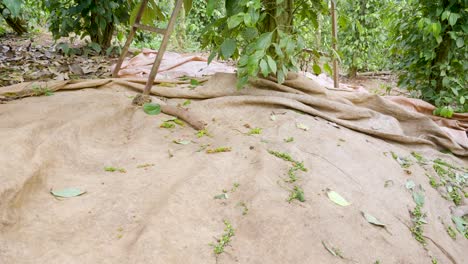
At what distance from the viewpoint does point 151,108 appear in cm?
221

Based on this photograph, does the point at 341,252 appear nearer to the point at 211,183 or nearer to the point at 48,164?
the point at 211,183

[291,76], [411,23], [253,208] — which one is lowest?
[253,208]

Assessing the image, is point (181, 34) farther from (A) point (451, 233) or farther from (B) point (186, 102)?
(A) point (451, 233)

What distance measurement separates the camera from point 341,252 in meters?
1.29

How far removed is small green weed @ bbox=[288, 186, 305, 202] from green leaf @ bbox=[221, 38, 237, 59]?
1.00 m

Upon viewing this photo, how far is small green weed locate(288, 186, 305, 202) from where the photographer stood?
1.49 meters

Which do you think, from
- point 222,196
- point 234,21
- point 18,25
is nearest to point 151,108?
point 234,21

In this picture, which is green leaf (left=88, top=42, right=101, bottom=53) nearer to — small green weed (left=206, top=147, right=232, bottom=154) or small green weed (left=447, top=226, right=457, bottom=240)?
small green weed (left=206, top=147, right=232, bottom=154)

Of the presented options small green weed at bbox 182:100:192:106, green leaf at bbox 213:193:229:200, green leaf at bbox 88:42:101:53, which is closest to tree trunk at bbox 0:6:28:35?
green leaf at bbox 88:42:101:53

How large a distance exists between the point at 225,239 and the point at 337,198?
572 mm

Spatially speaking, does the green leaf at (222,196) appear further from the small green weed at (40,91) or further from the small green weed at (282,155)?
the small green weed at (40,91)

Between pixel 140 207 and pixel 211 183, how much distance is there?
313mm

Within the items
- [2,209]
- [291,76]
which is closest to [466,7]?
[291,76]

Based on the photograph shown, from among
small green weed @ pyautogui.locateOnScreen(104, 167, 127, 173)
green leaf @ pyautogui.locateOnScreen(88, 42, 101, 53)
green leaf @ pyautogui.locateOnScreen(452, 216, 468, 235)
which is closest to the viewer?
small green weed @ pyautogui.locateOnScreen(104, 167, 127, 173)
